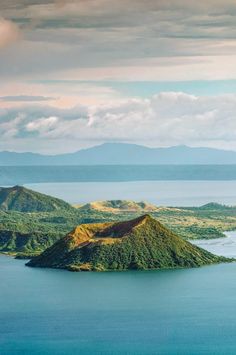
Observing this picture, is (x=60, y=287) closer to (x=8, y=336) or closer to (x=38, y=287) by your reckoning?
(x=38, y=287)

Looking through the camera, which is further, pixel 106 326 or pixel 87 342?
pixel 106 326

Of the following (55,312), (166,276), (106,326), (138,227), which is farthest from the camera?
(138,227)

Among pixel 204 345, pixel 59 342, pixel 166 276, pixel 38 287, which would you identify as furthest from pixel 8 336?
pixel 166 276

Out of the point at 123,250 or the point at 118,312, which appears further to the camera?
the point at 123,250

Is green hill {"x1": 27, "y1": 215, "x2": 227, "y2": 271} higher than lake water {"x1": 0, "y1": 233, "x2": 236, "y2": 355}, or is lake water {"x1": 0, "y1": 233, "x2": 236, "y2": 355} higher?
green hill {"x1": 27, "y1": 215, "x2": 227, "y2": 271}

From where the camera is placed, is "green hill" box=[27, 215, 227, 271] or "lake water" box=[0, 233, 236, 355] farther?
"green hill" box=[27, 215, 227, 271]

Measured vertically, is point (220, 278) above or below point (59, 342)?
above
